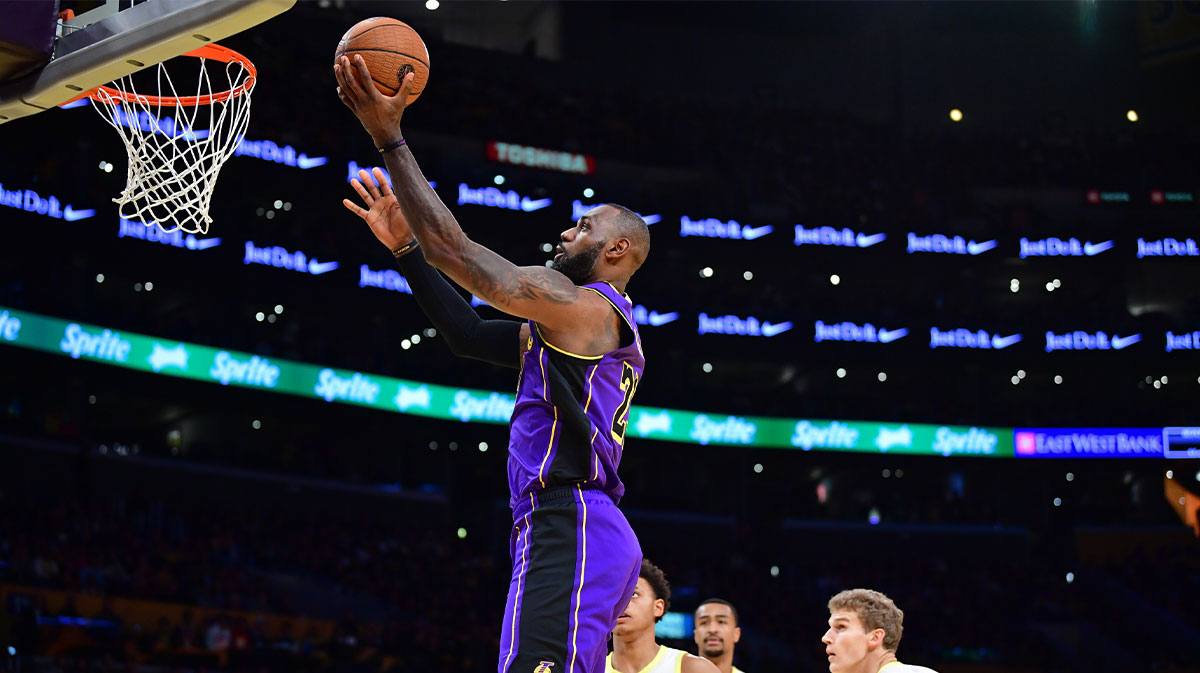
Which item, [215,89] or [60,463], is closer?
[215,89]

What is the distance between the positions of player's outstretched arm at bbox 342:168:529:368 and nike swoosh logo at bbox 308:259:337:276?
2036 centimetres

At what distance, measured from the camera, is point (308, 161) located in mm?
23406

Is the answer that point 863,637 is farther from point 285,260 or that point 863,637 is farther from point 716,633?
point 285,260

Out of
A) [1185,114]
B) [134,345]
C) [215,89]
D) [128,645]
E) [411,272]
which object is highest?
[1185,114]

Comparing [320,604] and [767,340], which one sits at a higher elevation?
[767,340]

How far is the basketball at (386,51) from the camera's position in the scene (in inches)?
142

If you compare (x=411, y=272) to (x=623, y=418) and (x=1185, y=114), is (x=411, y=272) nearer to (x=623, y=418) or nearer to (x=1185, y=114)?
(x=623, y=418)

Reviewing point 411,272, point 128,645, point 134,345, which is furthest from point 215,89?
point 134,345

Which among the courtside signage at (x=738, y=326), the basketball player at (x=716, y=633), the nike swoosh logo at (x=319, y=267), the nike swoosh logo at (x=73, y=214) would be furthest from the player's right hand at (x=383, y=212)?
the courtside signage at (x=738, y=326)

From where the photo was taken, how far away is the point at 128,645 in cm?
1452

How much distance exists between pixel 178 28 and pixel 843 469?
29844 millimetres

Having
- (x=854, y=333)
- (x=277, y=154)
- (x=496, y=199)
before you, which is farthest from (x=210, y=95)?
(x=854, y=333)

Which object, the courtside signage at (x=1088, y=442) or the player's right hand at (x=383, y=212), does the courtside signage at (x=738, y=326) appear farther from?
the player's right hand at (x=383, y=212)

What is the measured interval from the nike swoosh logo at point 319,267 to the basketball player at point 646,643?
60.4 feet
